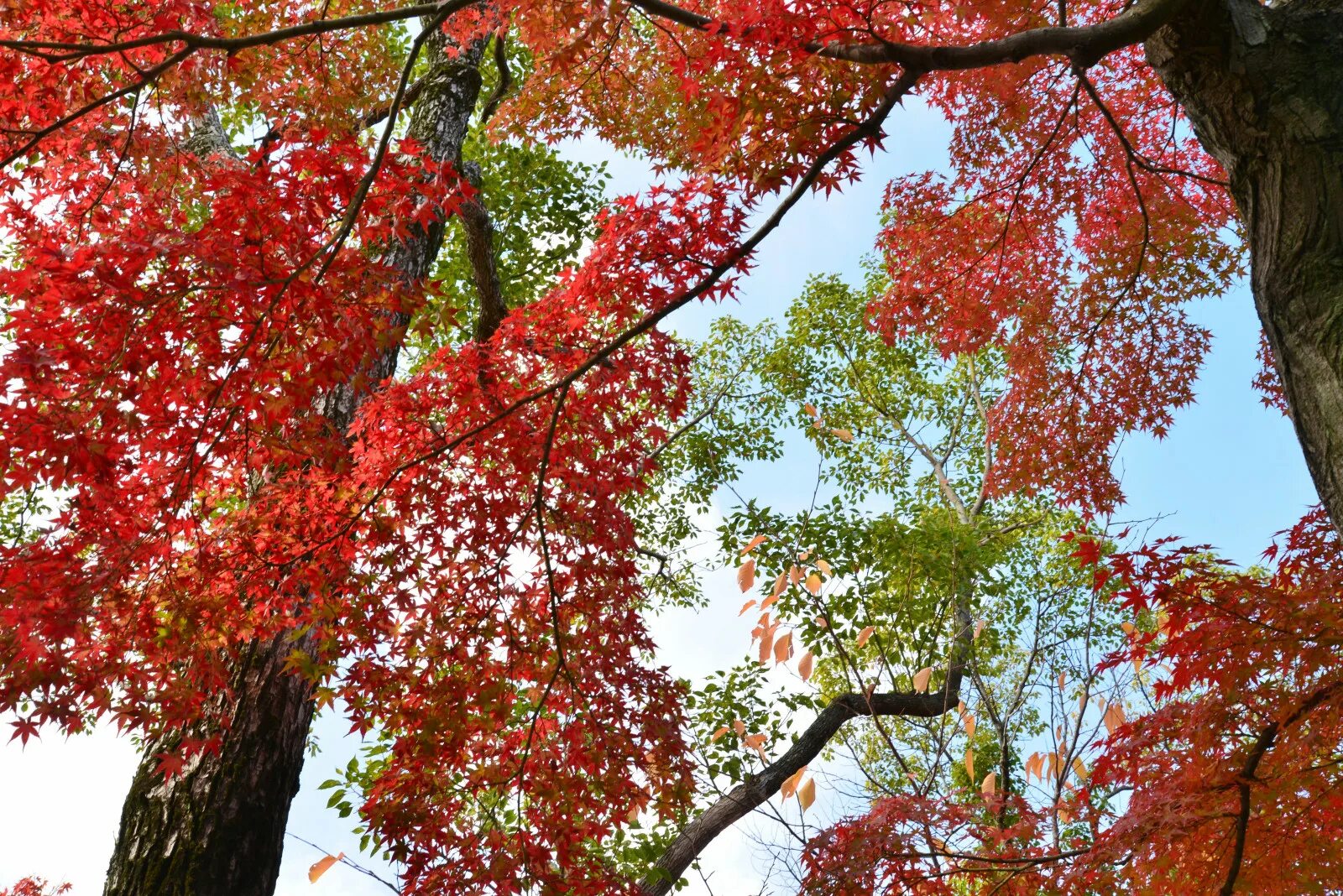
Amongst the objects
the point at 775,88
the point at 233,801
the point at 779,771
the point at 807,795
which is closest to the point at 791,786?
the point at 807,795

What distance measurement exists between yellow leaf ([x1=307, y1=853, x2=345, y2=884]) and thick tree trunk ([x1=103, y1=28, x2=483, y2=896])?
0.31m

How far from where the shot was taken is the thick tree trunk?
11.5 ft

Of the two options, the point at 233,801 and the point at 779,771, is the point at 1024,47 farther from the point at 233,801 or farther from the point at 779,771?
the point at 779,771

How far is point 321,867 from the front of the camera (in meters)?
3.49

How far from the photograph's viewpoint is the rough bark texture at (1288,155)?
2.44 metres

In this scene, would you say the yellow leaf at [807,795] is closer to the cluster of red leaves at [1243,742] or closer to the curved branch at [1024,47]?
the cluster of red leaves at [1243,742]

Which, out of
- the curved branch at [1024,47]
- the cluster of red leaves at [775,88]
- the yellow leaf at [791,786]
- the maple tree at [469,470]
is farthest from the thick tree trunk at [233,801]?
the yellow leaf at [791,786]

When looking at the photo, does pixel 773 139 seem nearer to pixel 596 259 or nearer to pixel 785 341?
pixel 596 259

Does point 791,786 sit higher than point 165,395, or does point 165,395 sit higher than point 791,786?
point 165,395

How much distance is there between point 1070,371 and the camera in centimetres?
623

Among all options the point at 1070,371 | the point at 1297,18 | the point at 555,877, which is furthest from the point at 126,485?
the point at 1070,371

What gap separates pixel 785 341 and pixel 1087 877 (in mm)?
7692

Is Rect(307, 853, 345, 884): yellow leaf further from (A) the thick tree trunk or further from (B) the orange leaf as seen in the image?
(B) the orange leaf

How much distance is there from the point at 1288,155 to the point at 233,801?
438cm
